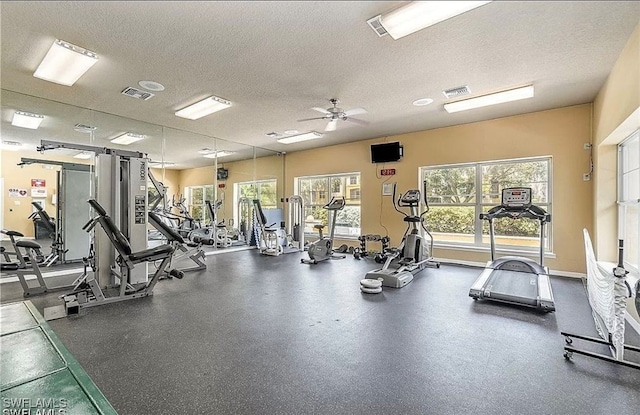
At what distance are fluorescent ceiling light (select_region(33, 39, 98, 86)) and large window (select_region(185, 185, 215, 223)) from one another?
5.33m

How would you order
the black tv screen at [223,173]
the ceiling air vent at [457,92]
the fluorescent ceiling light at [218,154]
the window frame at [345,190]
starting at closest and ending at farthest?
1. the ceiling air vent at [457,92]
2. the window frame at [345,190]
3. the fluorescent ceiling light at [218,154]
4. the black tv screen at [223,173]

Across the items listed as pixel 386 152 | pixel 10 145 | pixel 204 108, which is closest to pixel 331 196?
pixel 386 152

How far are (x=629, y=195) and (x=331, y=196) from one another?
5.86m

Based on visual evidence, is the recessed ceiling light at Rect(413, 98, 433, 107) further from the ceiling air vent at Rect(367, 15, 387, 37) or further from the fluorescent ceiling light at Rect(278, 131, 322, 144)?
the fluorescent ceiling light at Rect(278, 131, 322, 144)

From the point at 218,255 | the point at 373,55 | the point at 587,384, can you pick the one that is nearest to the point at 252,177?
the point at 218,255

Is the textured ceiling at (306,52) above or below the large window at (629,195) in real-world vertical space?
above

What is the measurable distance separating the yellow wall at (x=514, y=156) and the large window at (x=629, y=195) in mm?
779

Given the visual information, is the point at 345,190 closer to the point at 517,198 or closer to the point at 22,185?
the point at 517,198

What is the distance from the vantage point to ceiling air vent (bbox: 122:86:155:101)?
4.24 meters

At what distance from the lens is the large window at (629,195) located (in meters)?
3.45

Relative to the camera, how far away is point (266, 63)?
136 inches

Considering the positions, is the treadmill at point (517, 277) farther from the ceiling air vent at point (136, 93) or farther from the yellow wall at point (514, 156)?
the ceiling air vent at point (136, 93)

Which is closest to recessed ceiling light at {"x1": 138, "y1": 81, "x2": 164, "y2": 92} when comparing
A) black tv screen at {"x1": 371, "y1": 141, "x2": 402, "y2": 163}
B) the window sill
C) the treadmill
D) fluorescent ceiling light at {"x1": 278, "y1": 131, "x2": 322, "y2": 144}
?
fluorescent ceiling light at {"x1": 278, "y1": 131, "x2": 322, "y2": 144}

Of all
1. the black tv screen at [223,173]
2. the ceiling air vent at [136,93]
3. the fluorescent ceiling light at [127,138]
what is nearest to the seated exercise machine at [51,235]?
the fluorescent ceiling light at [127,138]
